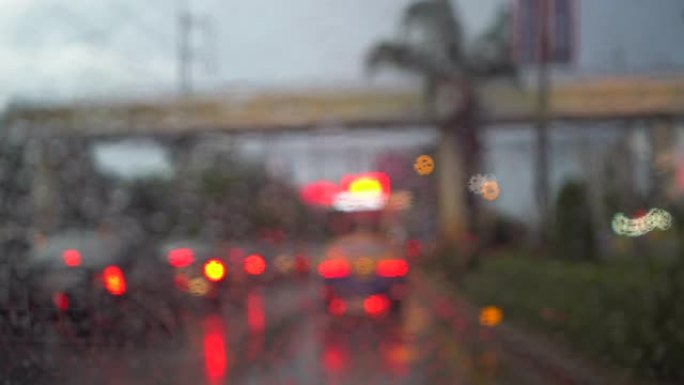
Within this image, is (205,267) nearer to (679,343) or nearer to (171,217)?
(171,217)

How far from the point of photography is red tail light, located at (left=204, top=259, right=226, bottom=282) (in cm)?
1960

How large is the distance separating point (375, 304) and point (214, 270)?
3.38 m

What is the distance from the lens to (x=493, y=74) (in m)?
26.4

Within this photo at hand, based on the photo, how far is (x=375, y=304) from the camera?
18812mm

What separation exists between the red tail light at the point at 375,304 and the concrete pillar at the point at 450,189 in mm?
7157

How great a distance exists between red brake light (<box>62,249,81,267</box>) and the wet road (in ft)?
4.39

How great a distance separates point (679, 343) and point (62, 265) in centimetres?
795

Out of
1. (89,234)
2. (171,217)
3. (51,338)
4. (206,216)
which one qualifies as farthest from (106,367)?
(206,216)

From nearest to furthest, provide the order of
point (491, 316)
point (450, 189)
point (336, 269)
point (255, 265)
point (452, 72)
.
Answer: point (491, 316) < point (336, 269) < point (255, 265) < point (452, 72) < point (450, 189)

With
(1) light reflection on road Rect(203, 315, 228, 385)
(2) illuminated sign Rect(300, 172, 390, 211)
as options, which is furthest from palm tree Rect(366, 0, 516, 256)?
(1) light reflection on road Rect(203, 315, 228, 385)

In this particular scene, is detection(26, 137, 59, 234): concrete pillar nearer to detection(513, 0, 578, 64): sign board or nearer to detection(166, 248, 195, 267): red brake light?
detection(166, 248, 195, 267): red brake light

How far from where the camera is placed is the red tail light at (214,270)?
19602 millimetres

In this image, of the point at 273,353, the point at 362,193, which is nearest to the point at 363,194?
the point at 362,193

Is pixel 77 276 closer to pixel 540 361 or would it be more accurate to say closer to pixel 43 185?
pixel 43 185
